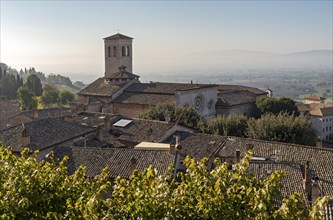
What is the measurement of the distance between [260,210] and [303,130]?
29143 mm

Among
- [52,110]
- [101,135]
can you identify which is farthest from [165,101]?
[101,135]

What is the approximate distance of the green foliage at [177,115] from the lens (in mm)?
37031

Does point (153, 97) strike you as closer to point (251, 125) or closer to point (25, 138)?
point (251, 125)

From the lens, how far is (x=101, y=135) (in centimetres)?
2869

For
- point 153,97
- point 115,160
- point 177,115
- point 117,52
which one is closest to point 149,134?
point 115,160

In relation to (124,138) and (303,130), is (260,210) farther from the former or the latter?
(303,130)

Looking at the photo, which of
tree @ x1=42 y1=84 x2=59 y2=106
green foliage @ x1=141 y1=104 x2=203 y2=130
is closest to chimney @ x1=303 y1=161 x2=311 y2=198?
green foliage @ x1=141 y1=104 x2=203 y2=130

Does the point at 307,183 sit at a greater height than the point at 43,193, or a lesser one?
lesser

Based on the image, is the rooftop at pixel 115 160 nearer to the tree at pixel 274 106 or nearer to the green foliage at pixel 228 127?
the green foliage at pixel 228 127

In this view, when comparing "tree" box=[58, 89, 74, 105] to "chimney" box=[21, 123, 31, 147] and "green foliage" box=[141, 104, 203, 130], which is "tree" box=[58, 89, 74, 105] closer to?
"green foliage" box=[141, 104, 203, 130]

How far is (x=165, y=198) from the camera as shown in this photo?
7492mm

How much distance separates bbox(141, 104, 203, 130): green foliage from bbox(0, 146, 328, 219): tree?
2762 centimetres

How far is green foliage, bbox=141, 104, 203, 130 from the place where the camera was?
37.0m

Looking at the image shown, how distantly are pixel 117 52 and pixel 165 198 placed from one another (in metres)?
53.1
